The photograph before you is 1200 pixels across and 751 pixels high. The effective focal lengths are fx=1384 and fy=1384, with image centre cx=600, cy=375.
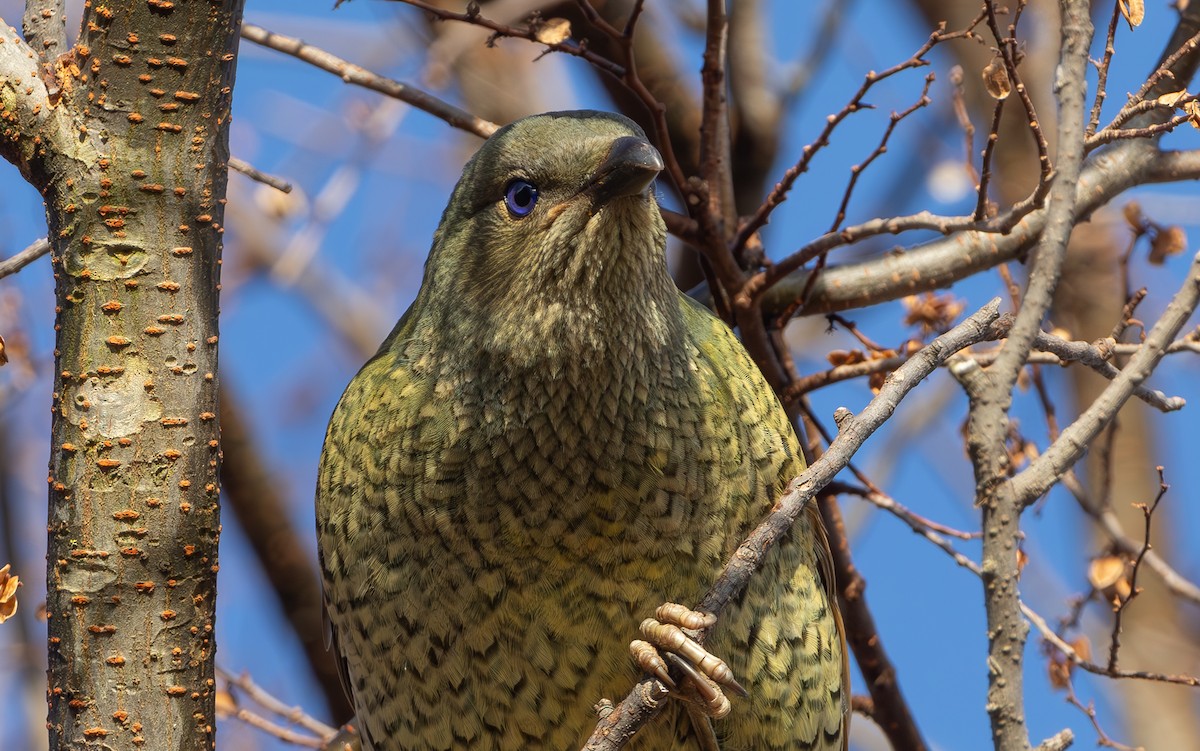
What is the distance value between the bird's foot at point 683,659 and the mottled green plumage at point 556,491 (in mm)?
137

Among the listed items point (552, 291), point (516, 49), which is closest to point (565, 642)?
point (552, 291)

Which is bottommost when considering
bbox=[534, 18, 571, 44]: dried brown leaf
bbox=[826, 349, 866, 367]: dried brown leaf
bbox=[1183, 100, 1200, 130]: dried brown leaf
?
bbox=[826, 349, 866, 367]: dried brown leaf

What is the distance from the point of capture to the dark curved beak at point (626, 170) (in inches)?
96.0

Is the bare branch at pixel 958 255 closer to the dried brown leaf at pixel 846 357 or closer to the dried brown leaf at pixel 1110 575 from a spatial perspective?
the dried brown leaf at pixel 846 357

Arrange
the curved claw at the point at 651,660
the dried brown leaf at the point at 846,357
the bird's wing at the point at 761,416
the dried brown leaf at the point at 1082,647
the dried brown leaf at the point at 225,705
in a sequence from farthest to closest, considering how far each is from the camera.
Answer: the dried brown leaf at the point at 225,705, the dried brown leaf at the point at 1082,647, the dried brown leaf at the point at 846,357, the bird's wing at the point at 761,416, the curved claw at the point at 651,660

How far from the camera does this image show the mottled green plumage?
2.60 metres

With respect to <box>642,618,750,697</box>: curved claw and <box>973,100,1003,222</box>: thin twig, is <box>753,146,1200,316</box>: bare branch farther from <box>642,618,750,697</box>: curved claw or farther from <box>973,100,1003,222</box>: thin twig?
<box>642,618,750,697</box>: curved claw

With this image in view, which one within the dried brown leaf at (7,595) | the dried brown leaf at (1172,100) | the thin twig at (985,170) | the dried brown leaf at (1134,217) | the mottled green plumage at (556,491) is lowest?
the dried brown leaf at (7,595)

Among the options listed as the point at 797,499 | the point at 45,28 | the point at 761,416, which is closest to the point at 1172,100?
the point at 761,416

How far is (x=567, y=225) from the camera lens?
2.59m

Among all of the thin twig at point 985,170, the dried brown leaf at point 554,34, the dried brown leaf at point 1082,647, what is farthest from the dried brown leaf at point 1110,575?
the dried brown leaf at point 554,34

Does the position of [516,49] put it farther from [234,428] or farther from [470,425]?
[470,425]

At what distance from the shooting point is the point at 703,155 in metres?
3.14

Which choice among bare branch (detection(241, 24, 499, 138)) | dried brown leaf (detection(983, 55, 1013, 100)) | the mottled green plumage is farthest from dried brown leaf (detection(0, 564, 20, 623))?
dried brown leaf (detection(983, 55, 1013, 100))
